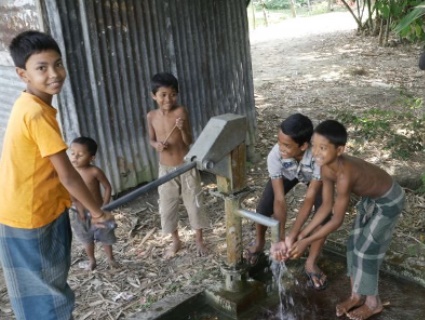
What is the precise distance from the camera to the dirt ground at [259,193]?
11.2 feet

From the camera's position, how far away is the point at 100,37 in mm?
4246

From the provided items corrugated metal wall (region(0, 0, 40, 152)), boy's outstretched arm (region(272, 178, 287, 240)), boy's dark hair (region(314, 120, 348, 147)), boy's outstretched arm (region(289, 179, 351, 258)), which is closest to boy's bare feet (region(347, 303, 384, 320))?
boy's outstretched arm (region(289, 179, 351, 258))

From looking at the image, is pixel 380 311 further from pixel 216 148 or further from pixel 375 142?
pixel 375 142

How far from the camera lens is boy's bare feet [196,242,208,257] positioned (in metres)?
3.78

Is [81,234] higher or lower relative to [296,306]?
higher

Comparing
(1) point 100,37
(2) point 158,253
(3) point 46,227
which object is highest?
(1) point 100,37

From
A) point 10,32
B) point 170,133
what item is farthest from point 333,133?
point 10,32

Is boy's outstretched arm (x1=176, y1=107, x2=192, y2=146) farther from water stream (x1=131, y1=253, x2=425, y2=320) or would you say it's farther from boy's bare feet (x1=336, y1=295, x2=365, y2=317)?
boy's bare feet (x1=336, y1=295, x2=365, y2=317)

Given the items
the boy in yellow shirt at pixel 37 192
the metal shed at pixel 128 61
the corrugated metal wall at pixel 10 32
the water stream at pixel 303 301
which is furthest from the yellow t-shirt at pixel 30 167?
the corrugated metal wall at pixel 10 32

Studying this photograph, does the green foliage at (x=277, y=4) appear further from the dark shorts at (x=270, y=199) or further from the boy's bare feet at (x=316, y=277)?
the boy's bare feet at (x=316, y=277)

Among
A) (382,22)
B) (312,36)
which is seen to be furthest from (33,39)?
(312,36)

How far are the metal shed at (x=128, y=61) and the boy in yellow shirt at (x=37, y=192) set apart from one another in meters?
2.01

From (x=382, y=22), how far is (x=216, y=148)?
10.7 m

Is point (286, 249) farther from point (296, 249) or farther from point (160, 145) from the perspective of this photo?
point (160, 145)
